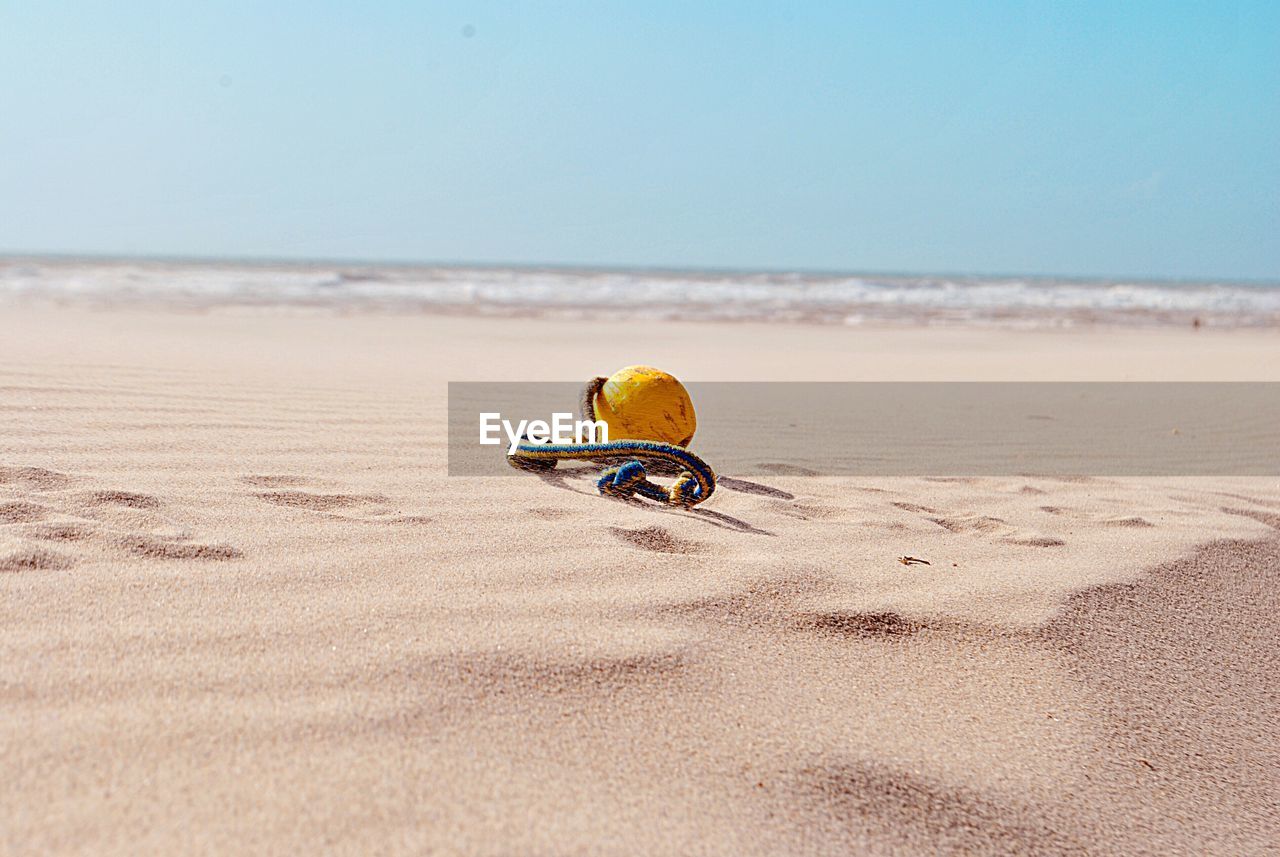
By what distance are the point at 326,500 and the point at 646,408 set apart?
37.6 inches

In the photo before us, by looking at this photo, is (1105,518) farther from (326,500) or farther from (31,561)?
(31,561)

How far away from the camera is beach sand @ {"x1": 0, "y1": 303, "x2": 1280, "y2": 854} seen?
1194mm

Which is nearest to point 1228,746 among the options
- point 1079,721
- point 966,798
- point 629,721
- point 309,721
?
point 1079,721

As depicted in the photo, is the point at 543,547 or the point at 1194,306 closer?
the point at 543,547

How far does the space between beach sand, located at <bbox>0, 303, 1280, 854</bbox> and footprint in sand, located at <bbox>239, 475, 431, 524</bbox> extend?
0.6 inches

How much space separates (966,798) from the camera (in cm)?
136

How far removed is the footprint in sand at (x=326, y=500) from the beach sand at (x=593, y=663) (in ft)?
0.05

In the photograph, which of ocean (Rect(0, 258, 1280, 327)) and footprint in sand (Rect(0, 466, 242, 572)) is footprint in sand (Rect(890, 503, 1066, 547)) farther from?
ocean (Rect(0, 258, 1280, 327))

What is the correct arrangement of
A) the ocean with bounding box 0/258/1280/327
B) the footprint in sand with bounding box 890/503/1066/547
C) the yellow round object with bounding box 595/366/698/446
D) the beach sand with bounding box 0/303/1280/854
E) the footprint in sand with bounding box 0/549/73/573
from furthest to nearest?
1. the ocean with bounding box 0/258/1280/327
2. the yellow round object with bounding box 595/366/698/446
3. the footprint in sand with bounding box 890/503/1066/547
4. the footprint in sand with bounding box 0/549/73/573
5. the beach sand with bounding box 0/303/1280/854

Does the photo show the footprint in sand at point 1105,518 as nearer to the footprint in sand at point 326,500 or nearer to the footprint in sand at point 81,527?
the footprint in sand at point 326,500

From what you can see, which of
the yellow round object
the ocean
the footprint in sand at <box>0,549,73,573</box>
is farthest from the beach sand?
the ocean

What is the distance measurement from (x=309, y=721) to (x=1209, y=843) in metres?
1.20

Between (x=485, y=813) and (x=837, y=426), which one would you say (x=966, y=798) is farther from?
(x=837, y=426)

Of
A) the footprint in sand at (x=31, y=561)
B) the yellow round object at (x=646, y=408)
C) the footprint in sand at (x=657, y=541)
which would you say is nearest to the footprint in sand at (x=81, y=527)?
the footprint in sand at (x=31, y=561)
